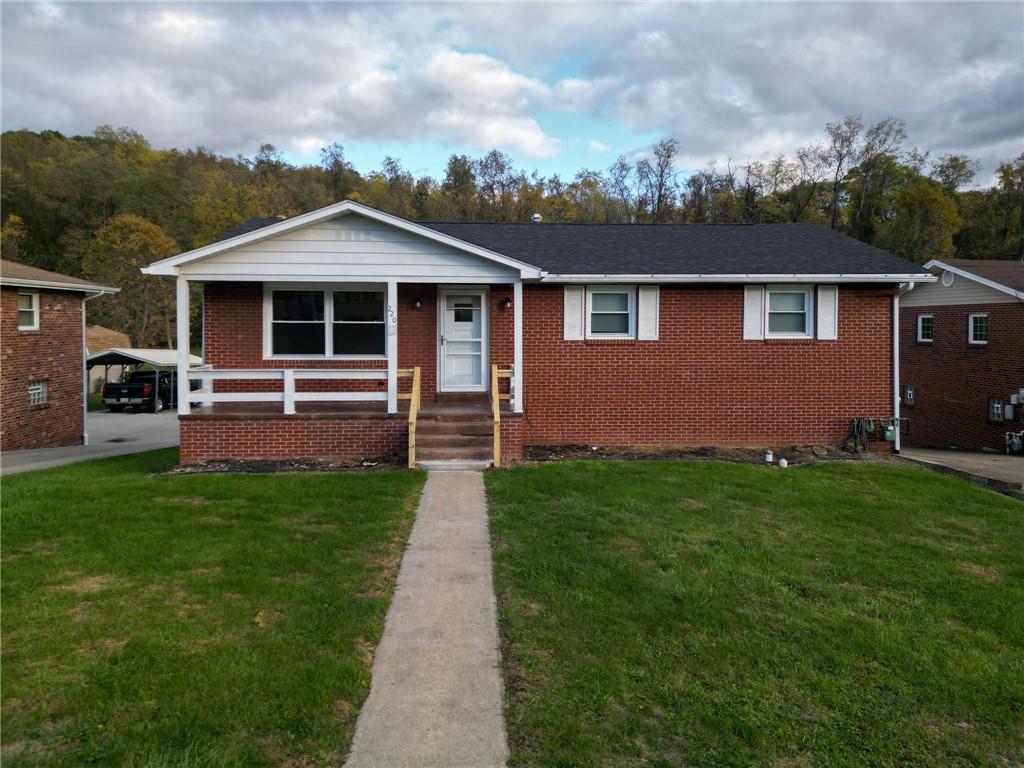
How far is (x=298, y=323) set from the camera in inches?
476

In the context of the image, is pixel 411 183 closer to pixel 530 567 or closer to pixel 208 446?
pixel 208 446

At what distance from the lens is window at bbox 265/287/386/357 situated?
1203cm

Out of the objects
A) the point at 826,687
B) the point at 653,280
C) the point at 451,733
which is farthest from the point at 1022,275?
the point at 451,733

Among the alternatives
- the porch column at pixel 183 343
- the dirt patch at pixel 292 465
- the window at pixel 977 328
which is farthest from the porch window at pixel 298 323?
the window at pixel 977 328

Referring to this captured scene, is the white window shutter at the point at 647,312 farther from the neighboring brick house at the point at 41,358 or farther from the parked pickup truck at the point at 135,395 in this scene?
the parked pickup truck at the point at 135,395

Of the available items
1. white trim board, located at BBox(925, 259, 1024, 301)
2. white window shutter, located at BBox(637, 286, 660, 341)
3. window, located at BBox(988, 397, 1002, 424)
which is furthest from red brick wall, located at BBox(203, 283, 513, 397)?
window, located at BBox(988, 397, 1002, 424)

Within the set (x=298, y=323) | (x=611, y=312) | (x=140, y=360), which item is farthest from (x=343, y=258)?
(x=140, y=360)

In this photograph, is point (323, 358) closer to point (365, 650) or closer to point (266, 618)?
point (266, 618)

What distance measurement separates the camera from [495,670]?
4.01m

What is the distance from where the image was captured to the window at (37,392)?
16.7m

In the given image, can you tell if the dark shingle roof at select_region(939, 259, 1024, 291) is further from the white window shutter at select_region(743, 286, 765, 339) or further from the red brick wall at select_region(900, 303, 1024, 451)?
the white window shutter at select_region(743, 286, 765, 339)

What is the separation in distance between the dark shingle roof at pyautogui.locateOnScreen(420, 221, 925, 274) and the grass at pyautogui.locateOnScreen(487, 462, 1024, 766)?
5016 mm

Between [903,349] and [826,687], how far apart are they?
74.6 feet

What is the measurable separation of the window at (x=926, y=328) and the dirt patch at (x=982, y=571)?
60.9 feet
